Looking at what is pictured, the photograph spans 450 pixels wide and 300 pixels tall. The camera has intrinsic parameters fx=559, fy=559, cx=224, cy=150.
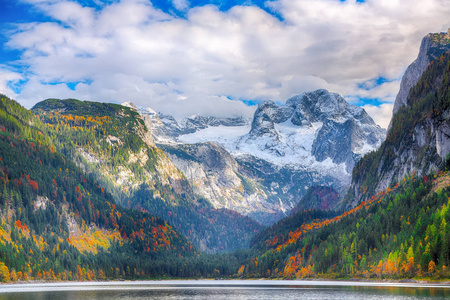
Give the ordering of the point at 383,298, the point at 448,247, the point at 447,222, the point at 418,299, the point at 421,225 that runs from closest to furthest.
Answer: the point at 418,299 → the point at 383,298 → the point at 448,247 → the point at 447,222 → the point at 421,225

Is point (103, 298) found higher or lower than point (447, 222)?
lower

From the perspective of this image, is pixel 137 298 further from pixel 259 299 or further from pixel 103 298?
pixel 259 299

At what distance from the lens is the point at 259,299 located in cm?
14788

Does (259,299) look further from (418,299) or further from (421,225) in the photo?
(421,225)

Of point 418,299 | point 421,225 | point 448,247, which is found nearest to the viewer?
point 418,299

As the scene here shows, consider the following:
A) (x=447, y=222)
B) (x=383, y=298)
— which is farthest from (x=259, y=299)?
(x=447, y=222)

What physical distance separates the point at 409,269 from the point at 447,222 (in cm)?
2124

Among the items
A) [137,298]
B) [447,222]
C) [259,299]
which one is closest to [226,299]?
[259,299]

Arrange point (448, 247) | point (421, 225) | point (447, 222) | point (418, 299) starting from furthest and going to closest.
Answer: point (421, 225) → point (447, 222) → point (448, 247) → point (418, 299)

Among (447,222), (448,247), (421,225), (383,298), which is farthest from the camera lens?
(421,225)

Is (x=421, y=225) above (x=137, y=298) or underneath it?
above

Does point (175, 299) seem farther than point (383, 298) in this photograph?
Yes

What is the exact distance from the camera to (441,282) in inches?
6708

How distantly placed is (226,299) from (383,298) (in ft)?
133
